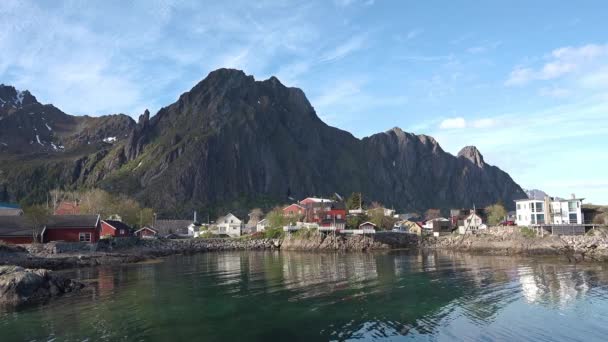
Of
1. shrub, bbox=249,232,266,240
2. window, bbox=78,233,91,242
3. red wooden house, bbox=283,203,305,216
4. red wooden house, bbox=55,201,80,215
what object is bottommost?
shrub, bbox=249,232,266,240

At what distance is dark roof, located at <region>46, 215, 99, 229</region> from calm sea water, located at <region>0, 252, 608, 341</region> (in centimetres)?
2688

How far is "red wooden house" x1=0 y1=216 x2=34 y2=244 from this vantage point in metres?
69.4

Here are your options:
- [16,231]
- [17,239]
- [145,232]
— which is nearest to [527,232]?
[17,239]

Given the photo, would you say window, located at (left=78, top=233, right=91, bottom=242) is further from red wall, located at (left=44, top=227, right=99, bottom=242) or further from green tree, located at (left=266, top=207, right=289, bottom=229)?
green tree, located at (left=266, top=207, right=289, bottom=229)

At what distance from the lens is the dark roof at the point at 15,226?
69.8 metres

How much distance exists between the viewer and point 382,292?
116 feet

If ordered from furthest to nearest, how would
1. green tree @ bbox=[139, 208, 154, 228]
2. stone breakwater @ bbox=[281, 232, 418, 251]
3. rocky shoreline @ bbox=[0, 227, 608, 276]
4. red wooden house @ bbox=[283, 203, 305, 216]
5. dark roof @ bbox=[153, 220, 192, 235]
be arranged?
dark roof @ bbox=[153, 220, 192, 235], green tree @ bbox=[139, 208, 154, 228], red wooden house @ bbox=[283, 203, 305, 216], stone breakwater @ bbox=[281, 232, 418, 251], rocky shoreline @ bbox=[0, 227, 608, 276]

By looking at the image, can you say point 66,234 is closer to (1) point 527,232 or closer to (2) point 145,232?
(2) point 145,232

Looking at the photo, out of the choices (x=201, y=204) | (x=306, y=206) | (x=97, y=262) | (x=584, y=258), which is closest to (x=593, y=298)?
(x=584, y=258)

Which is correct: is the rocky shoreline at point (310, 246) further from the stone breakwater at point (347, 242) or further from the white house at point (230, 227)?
the white house at point (230, 227)

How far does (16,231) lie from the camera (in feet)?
231

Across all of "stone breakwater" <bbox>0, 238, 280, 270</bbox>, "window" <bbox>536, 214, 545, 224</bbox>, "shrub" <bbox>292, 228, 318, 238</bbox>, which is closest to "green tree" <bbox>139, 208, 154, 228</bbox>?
"stone breakwater" <bbox>0, 238, 280, 270</bbox>

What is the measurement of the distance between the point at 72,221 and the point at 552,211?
8457cm

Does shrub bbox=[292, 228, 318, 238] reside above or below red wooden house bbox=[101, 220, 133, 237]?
below
